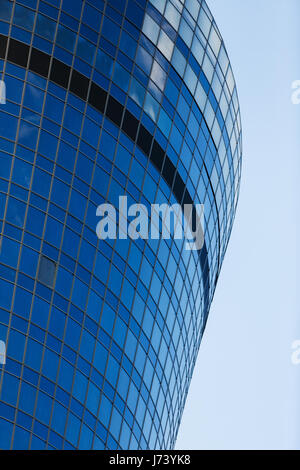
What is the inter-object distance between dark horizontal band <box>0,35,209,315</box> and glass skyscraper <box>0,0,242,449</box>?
0.30 ft

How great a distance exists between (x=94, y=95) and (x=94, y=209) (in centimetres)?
713

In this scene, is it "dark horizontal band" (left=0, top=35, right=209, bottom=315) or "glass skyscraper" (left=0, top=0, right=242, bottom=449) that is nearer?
"glass skyscraper" (left=0, top=0, right=242, bottom=449)

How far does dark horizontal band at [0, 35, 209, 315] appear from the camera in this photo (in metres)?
58.3

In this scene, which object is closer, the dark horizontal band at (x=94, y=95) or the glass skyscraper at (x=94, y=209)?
the glass skyscraper at (x=94, y=209)

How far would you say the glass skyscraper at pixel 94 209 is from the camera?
53.1m

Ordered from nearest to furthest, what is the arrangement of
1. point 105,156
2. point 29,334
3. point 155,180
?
point 29,334 < point 105,156 < point 155,180

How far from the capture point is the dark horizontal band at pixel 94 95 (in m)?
58.3

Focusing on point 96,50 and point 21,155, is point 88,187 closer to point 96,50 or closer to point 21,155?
point 21,155

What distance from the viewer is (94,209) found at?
5822cm

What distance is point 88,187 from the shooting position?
58344mm

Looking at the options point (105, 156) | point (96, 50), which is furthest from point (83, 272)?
point (96, 50)

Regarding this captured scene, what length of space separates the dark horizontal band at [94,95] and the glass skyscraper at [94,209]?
0.30 feet
